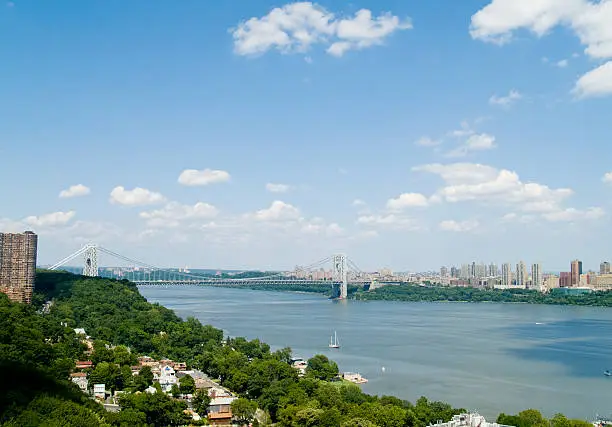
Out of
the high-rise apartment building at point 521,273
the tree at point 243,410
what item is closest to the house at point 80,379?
the tree at point 243,410

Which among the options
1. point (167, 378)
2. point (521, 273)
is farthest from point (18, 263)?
point (521, 273)

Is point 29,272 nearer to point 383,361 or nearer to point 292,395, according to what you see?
point 383,361

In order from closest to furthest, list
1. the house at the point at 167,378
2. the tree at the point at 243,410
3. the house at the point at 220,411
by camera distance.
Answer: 1. the tree at the point at 243,410
2. the house at the point at 220,411
3. the house at the point at 167,378

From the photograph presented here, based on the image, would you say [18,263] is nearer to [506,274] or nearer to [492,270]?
[506,274]

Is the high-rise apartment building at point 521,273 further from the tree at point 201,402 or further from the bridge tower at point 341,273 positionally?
the tree at point 201,402

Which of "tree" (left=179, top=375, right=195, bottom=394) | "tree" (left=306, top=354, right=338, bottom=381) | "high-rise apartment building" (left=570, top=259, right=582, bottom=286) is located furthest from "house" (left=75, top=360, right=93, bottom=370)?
"high-rise apartment building" (left=570, top=259, right=582, bottom=286)

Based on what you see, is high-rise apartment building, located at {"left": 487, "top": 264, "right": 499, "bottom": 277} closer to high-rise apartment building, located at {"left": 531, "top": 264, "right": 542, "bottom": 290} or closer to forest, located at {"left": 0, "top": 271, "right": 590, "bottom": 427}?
high-rise apartment building, located at {"left": 531, "top": 264, "right": 542, "bottom": 290}

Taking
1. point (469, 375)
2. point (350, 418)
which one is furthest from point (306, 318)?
point (350, 418)
